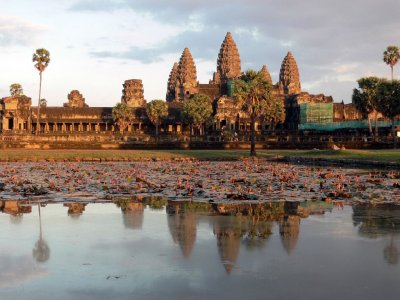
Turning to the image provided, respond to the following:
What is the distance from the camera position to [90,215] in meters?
14.6

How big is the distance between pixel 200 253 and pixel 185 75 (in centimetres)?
14582

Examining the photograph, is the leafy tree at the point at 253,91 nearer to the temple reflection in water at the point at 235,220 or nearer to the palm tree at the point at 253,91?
the palm tree at the point at 253,91

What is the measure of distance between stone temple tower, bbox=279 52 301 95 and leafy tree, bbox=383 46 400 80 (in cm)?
5868

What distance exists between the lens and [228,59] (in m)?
155

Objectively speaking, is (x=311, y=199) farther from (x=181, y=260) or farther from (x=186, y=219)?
(x=181, y=260)

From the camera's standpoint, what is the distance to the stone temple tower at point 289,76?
16011cm

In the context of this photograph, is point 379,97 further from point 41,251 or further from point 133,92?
point 133,92

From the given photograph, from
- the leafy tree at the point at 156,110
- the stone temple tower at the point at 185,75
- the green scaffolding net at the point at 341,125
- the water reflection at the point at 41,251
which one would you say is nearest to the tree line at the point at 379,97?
the green scaffolding net at the point at 341,125

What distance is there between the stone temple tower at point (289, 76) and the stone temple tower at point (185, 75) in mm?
25038

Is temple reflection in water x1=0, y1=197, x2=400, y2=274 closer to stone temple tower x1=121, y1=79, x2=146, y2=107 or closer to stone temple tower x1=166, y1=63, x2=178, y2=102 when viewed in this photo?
stone temple tower x1=121, y1=79, x2=146, y2=107

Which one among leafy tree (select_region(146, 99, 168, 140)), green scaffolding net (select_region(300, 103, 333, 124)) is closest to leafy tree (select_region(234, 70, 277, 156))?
leafy tree (select_region(146, 99, 168, 140))

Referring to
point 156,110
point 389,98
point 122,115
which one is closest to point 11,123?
point 122,115

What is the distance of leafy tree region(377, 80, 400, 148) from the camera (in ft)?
245

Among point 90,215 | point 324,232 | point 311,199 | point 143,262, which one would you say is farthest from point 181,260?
point 311,199
